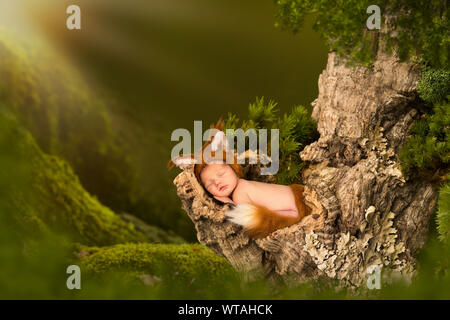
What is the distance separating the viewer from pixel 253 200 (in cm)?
170

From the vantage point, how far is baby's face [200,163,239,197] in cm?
169

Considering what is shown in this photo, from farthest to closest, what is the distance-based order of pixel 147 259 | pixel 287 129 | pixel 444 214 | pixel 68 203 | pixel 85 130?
1. pixel 85 130
2. pixel 68 203
3. pixel 147 259
4. pixel 287 129
5. pixel 444 214

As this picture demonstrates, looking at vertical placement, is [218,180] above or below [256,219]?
above

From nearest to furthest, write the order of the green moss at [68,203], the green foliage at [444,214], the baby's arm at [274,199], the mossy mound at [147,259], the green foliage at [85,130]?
1. the green foliage at [444,214]
2. the baby's arm at [274,199]
3. the mossy mound at [147,259]
4. the green moss at [68,203]
5. the green foliage at [85,130]

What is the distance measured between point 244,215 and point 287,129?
47 cm

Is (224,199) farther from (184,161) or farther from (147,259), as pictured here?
(147,259)

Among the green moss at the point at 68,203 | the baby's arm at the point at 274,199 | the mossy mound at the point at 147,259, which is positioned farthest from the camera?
the green moss at the point at 68,203

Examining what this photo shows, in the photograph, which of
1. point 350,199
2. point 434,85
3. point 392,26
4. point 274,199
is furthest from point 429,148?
point 274,199

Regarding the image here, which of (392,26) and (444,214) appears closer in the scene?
(444,214)

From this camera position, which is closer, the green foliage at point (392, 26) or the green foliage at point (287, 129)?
the green foliage at point (392, 26)

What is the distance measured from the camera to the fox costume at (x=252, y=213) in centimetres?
166

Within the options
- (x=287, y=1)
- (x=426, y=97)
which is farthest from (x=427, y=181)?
→ (x=287, y=1)

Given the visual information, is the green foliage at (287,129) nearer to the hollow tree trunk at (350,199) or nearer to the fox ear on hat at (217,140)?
the hollow tree trunk at (350,199)

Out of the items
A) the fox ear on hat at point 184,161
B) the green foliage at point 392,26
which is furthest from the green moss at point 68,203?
the green foliage at point 392,26
